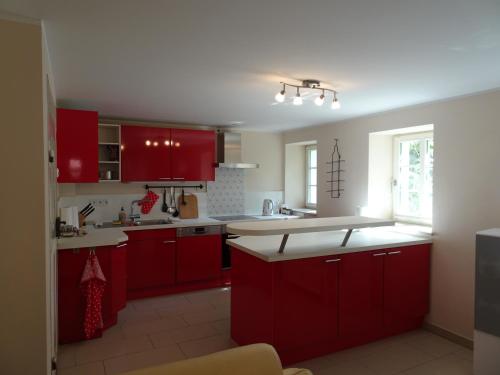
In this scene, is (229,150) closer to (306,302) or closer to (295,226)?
(295,226)

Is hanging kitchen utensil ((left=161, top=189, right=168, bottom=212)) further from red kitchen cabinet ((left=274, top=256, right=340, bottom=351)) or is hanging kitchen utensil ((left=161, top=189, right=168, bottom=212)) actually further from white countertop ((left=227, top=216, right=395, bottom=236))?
red kitchen cabinet ((left=274, top=256, right=340, bottom=351))

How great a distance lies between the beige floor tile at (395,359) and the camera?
2.71m

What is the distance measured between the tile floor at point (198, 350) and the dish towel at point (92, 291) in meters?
0.19

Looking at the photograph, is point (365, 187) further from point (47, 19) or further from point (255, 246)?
point (47, 19)

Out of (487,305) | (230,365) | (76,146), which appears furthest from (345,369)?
(76,146)

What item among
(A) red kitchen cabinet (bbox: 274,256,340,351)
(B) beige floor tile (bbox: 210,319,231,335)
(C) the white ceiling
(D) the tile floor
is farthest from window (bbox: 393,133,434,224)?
(B) beige floor tile (bbox: 210,319,231,335)

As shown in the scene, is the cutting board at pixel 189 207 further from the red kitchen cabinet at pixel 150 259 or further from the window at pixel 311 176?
the window at pixel 311 176

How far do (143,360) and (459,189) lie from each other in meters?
3.04

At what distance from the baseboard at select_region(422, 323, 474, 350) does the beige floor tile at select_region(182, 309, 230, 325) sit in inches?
78.3

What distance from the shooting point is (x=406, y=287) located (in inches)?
128

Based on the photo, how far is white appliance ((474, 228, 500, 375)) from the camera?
2.48 meters

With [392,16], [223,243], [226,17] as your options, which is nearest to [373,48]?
[392,16]

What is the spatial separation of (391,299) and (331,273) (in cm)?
78

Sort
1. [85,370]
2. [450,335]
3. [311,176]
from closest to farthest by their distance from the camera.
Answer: [85,370]
[450,335]
[311,176]
